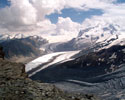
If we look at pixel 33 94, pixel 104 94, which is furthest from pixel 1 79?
pixel 104 94

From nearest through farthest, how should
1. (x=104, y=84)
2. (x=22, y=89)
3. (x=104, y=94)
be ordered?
(x=22, y=89) → (x=104, y=94) → (x=104, y=84)

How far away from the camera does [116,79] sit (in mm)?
177750

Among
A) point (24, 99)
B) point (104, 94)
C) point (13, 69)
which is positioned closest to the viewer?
point (24, 99)

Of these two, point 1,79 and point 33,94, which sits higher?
point 1,79

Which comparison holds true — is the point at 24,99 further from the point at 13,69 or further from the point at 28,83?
the point at 13,69

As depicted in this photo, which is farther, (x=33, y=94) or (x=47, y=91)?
(x=47, y=91)

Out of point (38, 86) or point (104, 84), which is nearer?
point (38, 86)

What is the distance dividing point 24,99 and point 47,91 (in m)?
2.43

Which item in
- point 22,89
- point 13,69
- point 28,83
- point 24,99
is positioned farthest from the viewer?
point 13,69

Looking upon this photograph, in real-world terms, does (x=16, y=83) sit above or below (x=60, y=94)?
above

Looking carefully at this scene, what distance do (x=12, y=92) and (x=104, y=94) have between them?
135173mm

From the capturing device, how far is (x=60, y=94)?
17547mm

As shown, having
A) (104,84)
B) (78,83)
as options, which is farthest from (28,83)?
(78,83)

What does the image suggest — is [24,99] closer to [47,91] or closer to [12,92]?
[12,92]
